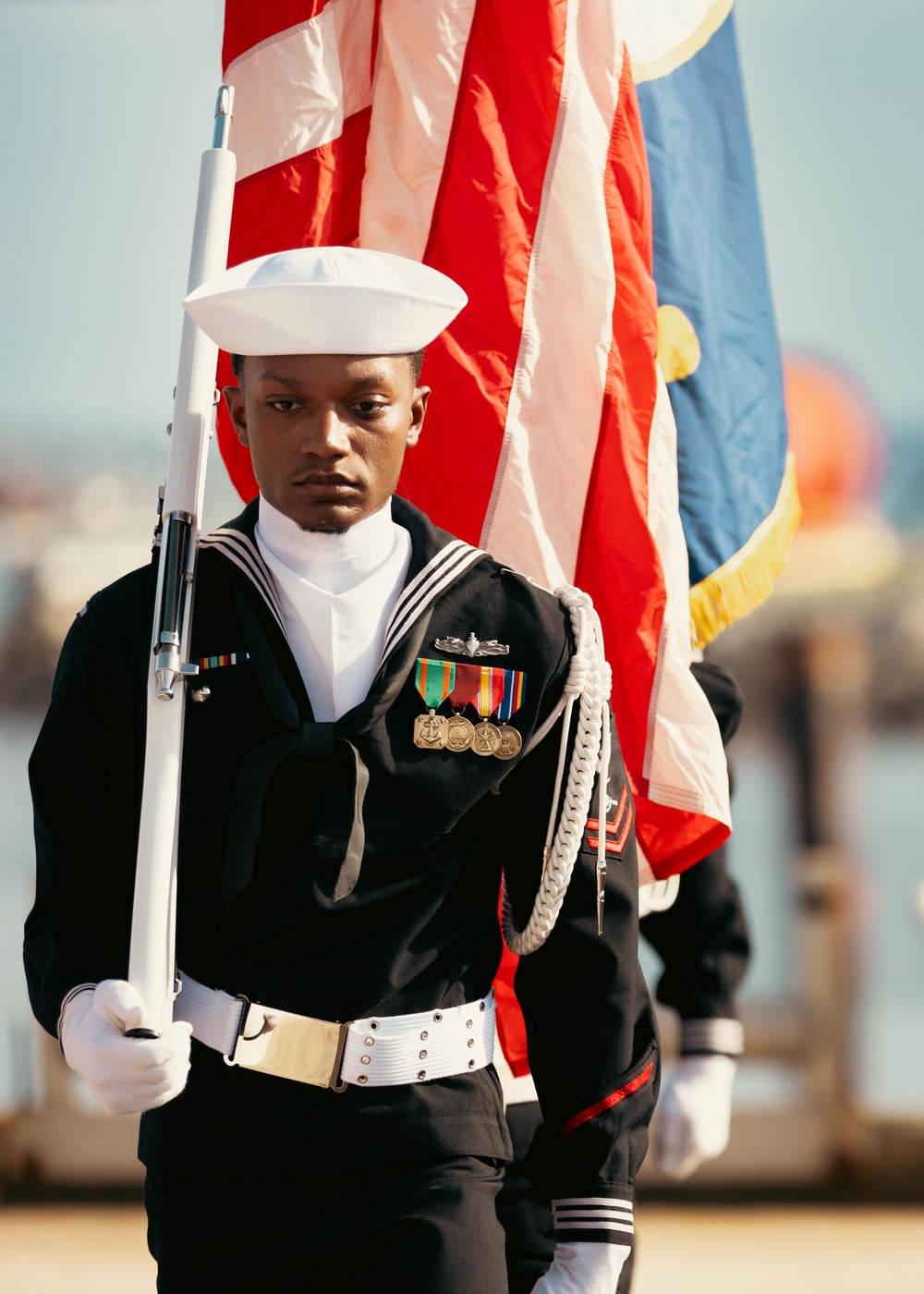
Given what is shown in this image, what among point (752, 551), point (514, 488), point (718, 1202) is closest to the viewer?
point (514, 488)

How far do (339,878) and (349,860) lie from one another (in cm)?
2

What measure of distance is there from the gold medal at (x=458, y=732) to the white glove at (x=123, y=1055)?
43 cm

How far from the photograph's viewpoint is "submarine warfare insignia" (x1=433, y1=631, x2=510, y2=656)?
196 centimetres

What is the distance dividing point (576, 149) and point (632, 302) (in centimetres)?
25

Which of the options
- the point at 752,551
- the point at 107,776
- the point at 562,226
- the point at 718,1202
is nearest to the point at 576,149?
the point at 562,226

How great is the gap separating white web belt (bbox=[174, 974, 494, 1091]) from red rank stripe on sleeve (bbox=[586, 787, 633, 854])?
27 centimetres

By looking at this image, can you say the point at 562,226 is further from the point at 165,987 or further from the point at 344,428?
the point at 165,987

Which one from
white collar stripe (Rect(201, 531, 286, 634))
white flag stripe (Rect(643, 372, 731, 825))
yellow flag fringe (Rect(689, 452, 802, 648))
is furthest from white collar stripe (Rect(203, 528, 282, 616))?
yellow flag fringe (Rect(689, 452, 802, 648))

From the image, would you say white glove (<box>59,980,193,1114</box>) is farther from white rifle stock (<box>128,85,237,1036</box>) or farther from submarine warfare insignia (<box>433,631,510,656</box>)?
submarine warfare insignia (<box>433,631,510,656</box>)

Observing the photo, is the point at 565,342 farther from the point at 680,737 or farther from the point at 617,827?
the point at 617,827

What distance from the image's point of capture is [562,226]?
262cm

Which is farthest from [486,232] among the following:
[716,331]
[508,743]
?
[508,743]

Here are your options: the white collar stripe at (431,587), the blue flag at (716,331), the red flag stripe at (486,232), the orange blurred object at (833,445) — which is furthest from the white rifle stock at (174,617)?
the orange blurred object at (833,445)

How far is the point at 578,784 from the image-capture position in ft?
6.46
